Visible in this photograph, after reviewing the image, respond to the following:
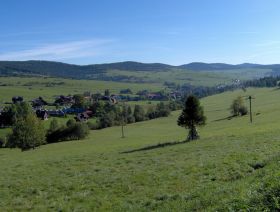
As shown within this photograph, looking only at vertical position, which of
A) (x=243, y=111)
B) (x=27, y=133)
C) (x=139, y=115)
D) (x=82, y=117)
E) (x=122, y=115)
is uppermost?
(x=243, y=111)

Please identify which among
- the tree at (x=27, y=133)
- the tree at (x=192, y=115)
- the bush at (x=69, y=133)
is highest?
the tree at (x=192, y=115)

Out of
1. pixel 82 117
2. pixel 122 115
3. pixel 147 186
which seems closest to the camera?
pixel 147 186

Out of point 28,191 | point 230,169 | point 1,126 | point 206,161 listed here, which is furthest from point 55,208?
point 1,126

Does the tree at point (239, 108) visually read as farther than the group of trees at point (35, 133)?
Yes

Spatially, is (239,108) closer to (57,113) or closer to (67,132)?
(67,132)

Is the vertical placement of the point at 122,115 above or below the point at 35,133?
below

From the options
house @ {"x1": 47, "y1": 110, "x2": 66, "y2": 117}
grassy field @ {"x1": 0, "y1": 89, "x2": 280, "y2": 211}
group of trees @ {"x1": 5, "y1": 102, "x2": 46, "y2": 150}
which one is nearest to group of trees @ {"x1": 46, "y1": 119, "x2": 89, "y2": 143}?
group of trees @ {"x1": 5, "y1": 102, "x2": 46, "y2": 150}

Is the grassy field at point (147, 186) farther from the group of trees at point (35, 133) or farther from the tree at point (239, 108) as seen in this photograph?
the tree at point (239, 108)

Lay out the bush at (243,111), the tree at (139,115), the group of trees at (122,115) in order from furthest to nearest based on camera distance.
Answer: the tree at (139,115) < the group of trees at (122,115) < the bush at (243,111)

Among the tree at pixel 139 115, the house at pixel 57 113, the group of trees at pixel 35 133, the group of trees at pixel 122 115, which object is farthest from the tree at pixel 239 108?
the house at pixel 57 113

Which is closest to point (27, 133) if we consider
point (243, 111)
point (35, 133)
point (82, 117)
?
point (35, 133)

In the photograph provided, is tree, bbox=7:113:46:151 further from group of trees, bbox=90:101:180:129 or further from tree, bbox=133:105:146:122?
tree, bbox=133:105:146:122

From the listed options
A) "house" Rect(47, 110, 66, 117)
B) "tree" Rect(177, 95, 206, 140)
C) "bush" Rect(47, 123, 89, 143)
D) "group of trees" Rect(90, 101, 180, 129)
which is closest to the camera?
"tree" Rect(177, 95, 206, 140)

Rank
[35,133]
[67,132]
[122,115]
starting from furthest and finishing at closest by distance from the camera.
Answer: [122,115] → [67,132] → [35,133]
